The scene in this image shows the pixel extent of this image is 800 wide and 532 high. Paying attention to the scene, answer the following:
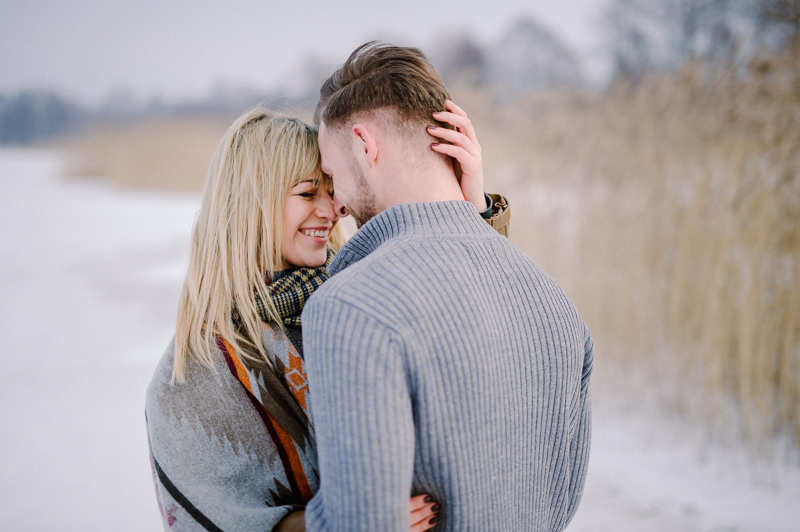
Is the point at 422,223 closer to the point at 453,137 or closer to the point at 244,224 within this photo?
the point at 453,137

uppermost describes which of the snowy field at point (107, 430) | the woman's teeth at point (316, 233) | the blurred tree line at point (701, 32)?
the blurred tree line at point (701, 32)

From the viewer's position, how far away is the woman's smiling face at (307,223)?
1.51 meters

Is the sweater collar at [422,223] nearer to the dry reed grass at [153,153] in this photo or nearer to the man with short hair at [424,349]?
the man with short hair at [424,349]

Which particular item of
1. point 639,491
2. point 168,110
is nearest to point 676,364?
point 639,491

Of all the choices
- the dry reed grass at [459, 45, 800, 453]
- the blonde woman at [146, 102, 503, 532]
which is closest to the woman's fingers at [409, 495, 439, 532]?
the blonde woman at [146, 102, 503, 532]

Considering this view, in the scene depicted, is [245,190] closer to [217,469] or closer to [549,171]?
[217,469]

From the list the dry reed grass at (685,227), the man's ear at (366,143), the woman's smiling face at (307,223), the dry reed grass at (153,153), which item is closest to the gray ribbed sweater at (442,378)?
the man's ear at (366,143)

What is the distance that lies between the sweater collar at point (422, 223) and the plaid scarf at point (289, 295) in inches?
17.8

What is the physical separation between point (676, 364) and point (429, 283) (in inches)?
113

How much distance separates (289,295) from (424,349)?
75 centimetres

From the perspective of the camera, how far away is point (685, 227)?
2.86 meters

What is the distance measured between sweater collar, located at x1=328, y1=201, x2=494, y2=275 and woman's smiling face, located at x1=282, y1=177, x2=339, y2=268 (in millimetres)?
520

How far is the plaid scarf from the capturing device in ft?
4.62

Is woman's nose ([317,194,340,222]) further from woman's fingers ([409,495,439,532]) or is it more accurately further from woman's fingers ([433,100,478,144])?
woman's fingers ([409,495,439,532])
